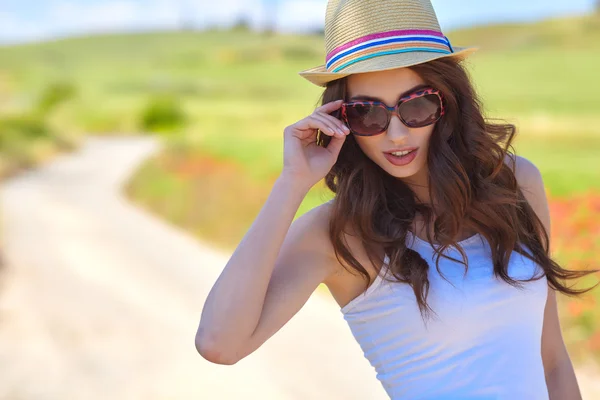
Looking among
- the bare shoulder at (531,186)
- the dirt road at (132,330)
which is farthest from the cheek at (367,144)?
the dirt road at (132,330)

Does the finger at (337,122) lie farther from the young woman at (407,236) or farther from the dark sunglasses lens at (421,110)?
the dark sunglasses lens at (421,110)

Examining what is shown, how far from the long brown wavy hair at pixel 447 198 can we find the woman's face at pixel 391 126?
5cm

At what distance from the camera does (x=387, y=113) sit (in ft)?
6.66

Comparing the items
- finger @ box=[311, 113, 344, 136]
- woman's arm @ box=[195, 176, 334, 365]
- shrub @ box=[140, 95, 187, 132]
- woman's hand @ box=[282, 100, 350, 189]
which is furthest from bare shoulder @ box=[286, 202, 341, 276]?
shrub @ box=[140, 95, 187, 132]

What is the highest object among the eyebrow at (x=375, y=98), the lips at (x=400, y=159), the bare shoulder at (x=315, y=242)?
the eyebrow at (x=375, y=98)

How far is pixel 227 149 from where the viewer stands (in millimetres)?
17156

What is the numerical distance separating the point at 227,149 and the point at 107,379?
39.0 feet

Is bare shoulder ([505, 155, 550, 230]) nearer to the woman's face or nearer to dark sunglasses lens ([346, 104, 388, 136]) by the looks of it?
the woman's face

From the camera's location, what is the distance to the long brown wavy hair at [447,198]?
2.04 m

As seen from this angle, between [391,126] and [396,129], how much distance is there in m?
0.02

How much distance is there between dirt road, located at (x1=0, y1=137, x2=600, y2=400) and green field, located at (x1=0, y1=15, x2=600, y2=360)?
1.29m

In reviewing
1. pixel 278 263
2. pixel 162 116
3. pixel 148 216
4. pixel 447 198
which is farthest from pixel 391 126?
pixel 162 116

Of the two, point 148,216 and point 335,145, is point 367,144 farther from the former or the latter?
point 148,216

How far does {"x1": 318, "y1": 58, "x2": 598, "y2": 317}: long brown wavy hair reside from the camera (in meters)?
2.04
